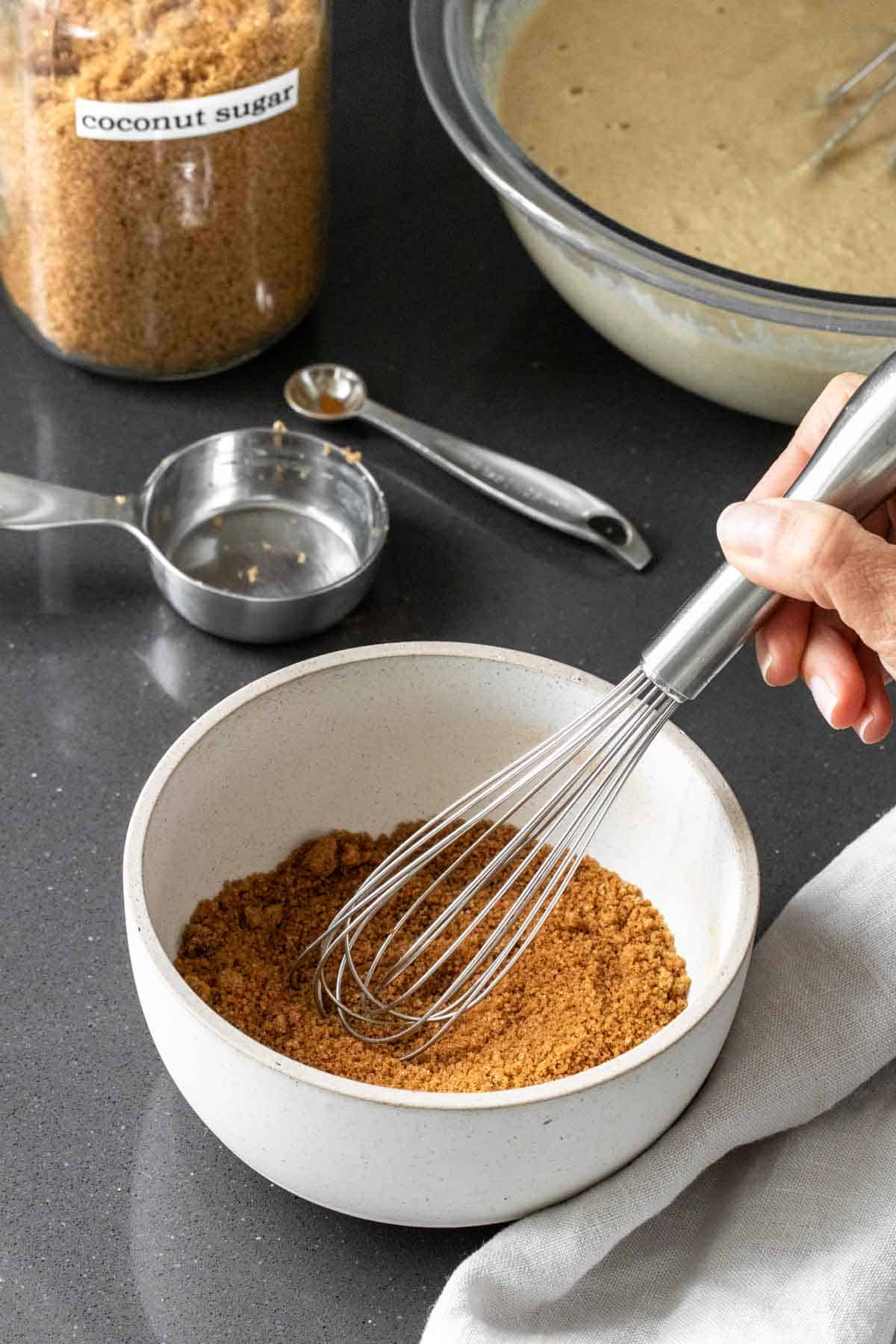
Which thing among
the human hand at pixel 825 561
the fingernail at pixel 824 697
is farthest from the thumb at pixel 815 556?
the fingernail at pixel 824 697

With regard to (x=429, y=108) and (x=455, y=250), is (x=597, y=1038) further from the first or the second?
(x=429, y=108)

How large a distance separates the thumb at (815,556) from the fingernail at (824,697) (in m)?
0.11

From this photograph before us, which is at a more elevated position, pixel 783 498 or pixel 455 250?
pixel 783 498

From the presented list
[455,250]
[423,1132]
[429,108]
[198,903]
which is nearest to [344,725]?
[198,903]

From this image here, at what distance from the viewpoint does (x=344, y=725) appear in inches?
26.5

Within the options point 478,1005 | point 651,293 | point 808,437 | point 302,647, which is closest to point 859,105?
point 651,293

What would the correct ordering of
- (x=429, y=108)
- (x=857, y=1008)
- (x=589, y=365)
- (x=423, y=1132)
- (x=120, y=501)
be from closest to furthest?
(x=423, y=1132), (x=857, y=1008), (x=120, y=501), (x=589, y=365), (x=429, y=108)

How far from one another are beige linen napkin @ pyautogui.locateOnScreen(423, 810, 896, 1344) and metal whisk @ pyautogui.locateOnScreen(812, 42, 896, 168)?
1.37 ft

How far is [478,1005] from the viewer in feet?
2.06

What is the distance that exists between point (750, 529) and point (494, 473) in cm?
34

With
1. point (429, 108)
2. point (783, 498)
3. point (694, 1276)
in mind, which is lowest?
point (694, 1276)

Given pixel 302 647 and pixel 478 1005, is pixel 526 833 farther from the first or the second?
pixel 302 647

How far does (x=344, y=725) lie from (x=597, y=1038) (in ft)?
0.53

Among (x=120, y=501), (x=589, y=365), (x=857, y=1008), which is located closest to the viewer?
(x=857, y=1008)
